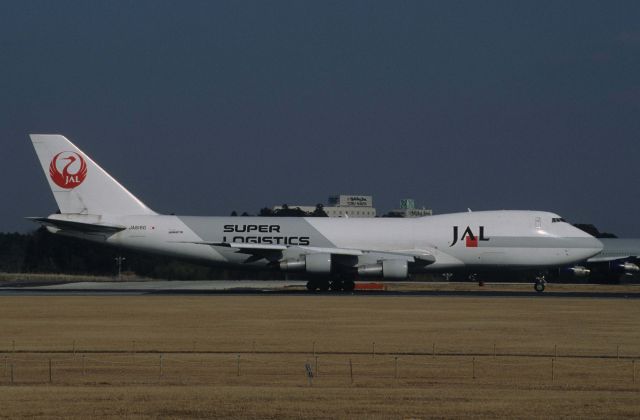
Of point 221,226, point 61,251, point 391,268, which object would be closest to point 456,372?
point 391,268

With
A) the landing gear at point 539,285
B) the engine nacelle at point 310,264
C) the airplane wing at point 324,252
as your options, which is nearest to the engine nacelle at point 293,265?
the engine nacelle at point 310,264

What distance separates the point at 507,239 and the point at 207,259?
16315 millimetres

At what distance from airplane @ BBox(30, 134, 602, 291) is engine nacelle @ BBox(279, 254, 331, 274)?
392 millimetres

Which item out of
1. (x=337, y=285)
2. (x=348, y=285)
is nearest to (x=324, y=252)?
(x=337, y=285)

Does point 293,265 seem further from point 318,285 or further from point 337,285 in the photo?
point 337,285

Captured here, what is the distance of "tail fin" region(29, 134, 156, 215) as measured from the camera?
2255 inches

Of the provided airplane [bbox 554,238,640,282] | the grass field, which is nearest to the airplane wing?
the grass field

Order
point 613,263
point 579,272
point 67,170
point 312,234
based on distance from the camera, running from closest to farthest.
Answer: point 312,234
point 67,170
point 579,272
point 613,263

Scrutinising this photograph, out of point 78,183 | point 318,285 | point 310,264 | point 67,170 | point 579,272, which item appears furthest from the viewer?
point 579,272

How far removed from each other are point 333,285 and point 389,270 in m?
4.00

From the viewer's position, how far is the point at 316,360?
25.2m

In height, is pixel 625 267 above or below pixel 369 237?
below

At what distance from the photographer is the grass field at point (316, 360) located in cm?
1839

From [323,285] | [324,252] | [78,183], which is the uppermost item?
[78,183]
